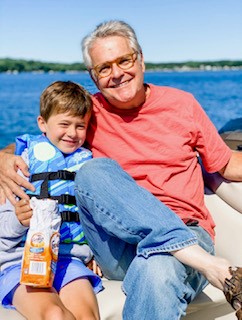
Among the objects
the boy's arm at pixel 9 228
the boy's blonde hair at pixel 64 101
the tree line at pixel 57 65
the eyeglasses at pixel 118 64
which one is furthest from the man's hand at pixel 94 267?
the tree line at pixel 57 65

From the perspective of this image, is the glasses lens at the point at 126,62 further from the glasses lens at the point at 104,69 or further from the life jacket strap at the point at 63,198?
the life jacket strap at the point at 63,198

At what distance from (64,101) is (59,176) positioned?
359 mm

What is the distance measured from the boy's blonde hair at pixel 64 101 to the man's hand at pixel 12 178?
26 centimetres

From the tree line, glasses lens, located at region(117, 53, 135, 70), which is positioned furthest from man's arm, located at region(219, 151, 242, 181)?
the tree line

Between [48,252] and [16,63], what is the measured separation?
8308 centimetres

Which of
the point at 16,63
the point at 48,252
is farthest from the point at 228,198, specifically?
the point at 16,63

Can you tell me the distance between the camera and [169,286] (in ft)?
7.58

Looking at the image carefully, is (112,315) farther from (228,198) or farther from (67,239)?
(228,198)

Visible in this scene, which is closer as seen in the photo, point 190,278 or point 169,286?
point 169,286

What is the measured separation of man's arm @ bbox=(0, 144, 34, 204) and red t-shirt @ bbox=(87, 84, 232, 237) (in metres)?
0.39

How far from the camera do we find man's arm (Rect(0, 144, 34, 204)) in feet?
8.98

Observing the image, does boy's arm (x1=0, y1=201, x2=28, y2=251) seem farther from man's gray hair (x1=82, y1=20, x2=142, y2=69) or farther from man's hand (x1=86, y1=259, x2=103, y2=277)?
man's gray hair (x1=82, y1=20, x2=142, y2=69)

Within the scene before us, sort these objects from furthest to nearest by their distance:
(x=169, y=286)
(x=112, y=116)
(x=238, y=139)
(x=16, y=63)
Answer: (x=16, y=63), (x=238, y=139), (x=112, y=116), (x=169, y=286)

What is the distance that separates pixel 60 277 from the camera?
2.60 meters
